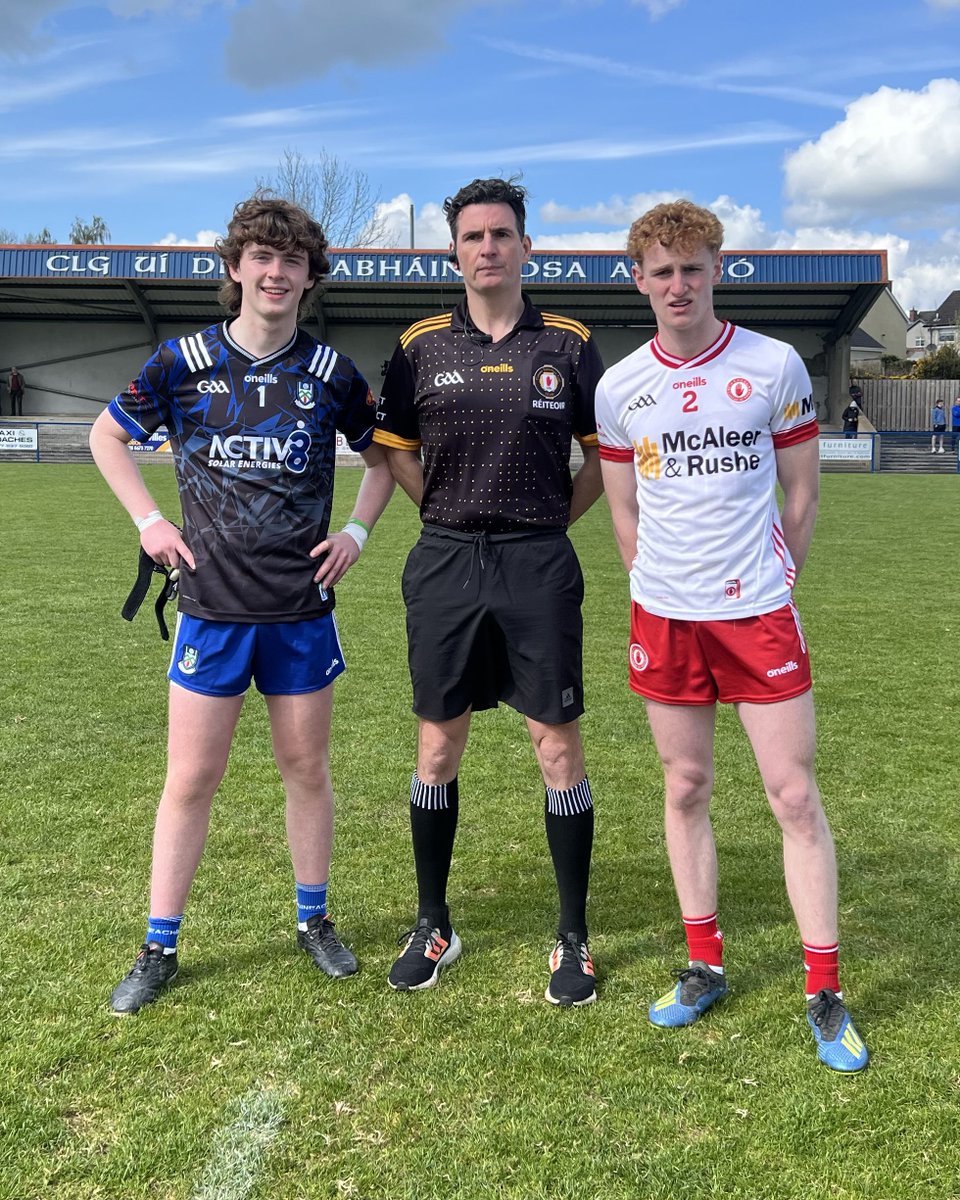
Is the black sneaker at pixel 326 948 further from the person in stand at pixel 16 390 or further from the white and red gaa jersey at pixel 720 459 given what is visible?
the person in stand at pixel 16 390

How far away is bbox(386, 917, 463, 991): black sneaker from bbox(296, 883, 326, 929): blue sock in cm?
29

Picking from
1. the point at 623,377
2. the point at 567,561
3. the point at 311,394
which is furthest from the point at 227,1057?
the point at 623,377

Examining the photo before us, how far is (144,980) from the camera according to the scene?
294cm

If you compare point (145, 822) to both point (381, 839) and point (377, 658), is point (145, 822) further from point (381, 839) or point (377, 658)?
point (377, 658)

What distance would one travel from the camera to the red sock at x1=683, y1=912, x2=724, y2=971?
2982mm

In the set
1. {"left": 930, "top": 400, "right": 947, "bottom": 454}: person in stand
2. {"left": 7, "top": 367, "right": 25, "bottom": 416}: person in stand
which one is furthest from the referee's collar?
{"left": 7, "top": 367, "right": 25, "bottom": 416}: person in stand

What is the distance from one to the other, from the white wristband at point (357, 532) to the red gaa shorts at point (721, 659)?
A: 87 cm

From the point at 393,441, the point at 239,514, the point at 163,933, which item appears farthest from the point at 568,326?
→ the point at 163,933

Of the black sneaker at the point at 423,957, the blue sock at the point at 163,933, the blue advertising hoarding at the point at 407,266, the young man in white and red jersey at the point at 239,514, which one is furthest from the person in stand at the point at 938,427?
the blue sock at the point at 163,933

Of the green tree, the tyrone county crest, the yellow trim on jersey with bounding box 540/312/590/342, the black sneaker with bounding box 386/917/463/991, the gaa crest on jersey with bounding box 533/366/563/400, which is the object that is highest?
the green tree

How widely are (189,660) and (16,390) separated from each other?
39.2m

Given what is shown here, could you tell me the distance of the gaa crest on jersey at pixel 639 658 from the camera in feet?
9.46

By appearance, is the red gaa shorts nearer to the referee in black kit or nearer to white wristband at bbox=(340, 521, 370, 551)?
the referee in black kit

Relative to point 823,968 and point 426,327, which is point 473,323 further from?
point 823,968
